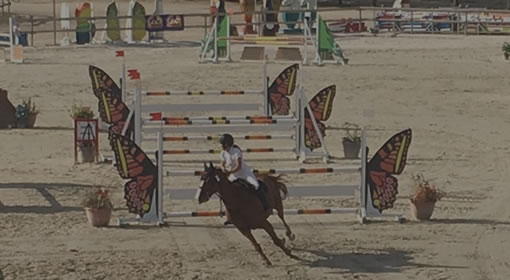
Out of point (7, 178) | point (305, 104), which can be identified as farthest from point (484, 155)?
point (7, 178)

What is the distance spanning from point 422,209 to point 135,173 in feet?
12.4

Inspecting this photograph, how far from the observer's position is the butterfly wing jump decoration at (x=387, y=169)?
16.2m

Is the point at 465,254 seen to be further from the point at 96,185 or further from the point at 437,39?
the point at 437,39

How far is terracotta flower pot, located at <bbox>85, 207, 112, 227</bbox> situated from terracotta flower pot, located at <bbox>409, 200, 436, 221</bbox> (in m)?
3.95

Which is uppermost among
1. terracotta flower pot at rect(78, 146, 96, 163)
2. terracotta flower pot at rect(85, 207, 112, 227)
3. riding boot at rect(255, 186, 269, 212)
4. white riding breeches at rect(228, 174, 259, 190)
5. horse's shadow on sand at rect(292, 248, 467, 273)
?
white riding breeches at rect(228, 174, 259, 190)

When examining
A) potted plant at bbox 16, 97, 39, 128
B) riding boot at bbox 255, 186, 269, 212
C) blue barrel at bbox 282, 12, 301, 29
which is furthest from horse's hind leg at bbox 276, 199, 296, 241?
blue barrel at bbox 282, 12, 301, 29

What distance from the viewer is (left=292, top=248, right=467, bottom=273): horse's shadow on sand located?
14008 mm

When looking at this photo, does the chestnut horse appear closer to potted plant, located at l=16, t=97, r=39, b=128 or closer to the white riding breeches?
the white riding breeches

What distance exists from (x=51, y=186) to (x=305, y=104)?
4620 millimetres

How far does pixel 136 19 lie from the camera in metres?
45.0

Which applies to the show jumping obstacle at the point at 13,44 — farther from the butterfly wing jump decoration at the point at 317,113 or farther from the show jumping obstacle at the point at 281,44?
the butterfly wing jump decoration at the point at 317,113

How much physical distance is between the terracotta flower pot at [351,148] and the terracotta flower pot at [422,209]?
17.1 ft

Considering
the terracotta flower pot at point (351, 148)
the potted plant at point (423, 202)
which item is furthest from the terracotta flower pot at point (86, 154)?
the potted plant at point (423, 202)

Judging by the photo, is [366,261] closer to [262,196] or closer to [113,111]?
[262,196]
